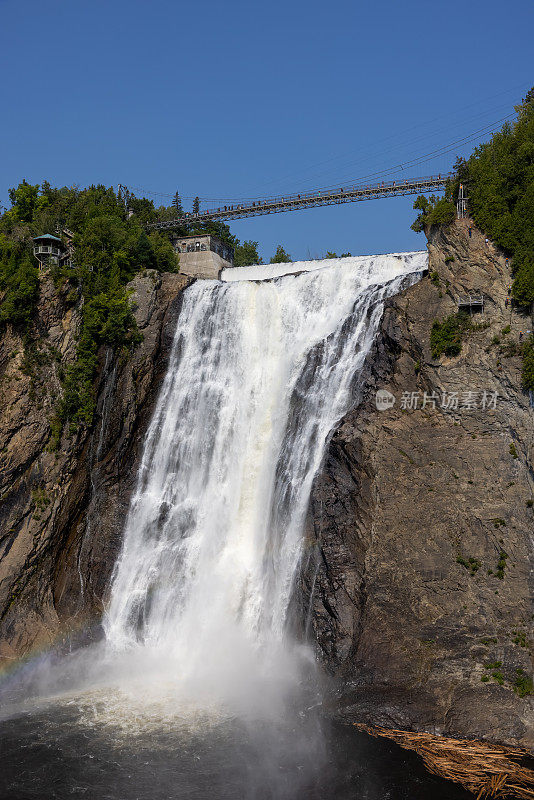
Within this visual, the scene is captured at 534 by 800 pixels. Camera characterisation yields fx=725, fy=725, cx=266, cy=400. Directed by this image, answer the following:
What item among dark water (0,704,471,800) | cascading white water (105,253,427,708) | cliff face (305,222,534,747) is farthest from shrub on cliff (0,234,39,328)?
dark water (0,704,471,800)

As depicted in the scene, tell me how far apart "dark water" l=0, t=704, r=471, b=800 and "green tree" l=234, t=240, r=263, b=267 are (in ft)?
218

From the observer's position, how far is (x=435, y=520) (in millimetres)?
31203

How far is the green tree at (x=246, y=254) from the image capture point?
287ft

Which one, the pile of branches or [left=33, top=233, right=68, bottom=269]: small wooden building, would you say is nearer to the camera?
the pile of branches

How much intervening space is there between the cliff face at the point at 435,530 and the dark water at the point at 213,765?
9.09 ft

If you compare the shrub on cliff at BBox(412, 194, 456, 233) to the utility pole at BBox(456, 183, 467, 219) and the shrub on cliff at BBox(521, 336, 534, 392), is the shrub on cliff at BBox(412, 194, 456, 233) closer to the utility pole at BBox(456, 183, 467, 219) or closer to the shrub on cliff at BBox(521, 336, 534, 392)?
the utility pole at BBox(456, 183, 467, 219)

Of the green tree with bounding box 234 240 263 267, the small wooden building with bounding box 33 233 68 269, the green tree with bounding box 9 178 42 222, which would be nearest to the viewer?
the small wooden building with bounding box 33 233 68 269

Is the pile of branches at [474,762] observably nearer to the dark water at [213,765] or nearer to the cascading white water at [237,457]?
the dark water at [213,765]

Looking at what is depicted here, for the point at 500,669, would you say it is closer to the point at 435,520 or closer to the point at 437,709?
the point at 437,709

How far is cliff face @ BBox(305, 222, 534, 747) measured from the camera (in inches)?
1112

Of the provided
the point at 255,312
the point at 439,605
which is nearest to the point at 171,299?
the point at 255,312

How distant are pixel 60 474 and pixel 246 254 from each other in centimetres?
5437

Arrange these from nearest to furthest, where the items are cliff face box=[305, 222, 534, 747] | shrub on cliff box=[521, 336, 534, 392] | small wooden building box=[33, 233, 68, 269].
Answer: cliff face box=[305, 222, 534, 747] → shrub on cliff box=[521, 336, 534, 392] → small wooden building box=[33, 233, 68, 269]

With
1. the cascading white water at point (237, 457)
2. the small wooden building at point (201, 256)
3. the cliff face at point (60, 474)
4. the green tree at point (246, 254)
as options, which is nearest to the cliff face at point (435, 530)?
the cascading white water at point (237, 457)
